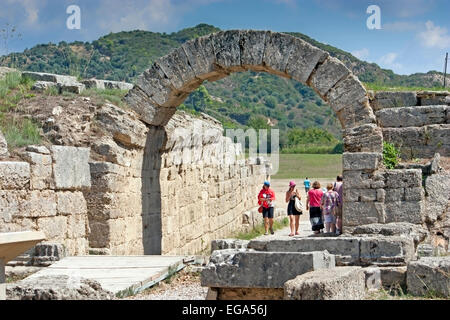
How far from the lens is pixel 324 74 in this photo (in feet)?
40.9

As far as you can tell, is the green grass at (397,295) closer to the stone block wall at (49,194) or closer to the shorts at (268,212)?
the stone block wall at (49,194)

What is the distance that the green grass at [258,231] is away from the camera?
18.6 metres

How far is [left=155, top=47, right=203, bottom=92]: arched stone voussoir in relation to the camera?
13.1 meters

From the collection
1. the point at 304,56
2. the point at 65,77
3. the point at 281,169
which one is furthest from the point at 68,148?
the point at 281,169

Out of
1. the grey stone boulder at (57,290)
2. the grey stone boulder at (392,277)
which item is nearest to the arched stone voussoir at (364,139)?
the grey stone boulder at (392,277)

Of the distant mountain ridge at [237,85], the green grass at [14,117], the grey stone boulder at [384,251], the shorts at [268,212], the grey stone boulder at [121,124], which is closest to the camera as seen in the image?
the grey stone boulder at [384,251]

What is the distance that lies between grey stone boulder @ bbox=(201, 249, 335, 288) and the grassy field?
1266 inches

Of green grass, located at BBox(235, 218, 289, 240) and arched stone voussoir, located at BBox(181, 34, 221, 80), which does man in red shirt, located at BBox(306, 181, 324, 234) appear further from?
green grass, located at BBox(235, 218, 289, 240)

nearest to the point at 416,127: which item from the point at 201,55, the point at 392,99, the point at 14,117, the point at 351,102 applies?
the point at 392,99

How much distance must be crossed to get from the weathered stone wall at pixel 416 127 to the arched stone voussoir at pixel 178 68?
11.1 ft

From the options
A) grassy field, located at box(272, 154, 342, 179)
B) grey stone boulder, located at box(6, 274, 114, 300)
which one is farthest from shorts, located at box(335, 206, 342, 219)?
grassy field, located at box(272, 154, 342, 179)

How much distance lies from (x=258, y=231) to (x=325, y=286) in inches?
575

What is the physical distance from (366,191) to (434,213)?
1.15 metres
